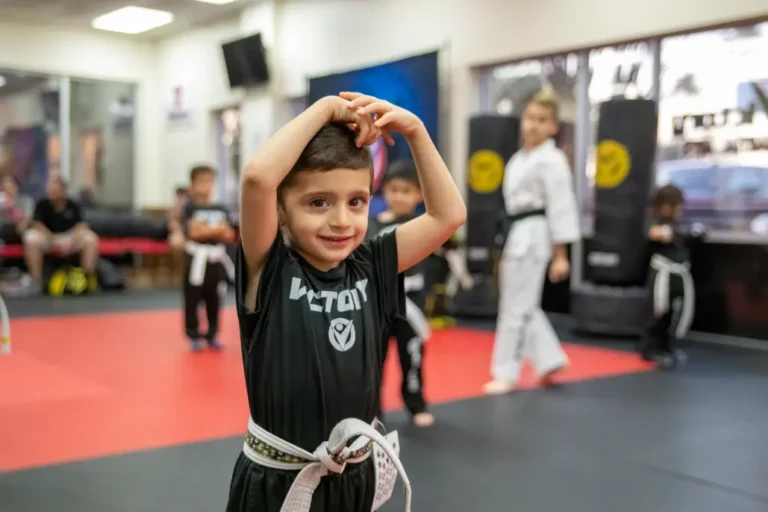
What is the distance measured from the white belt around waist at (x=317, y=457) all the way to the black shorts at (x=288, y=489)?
22 millimetres

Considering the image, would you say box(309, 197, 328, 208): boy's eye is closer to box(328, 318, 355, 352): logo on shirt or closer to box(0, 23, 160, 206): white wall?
box(328, 318, 355, 352): logo on shirt

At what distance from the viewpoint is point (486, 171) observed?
7.04 m

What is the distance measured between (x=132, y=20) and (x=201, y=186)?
7.40 metres

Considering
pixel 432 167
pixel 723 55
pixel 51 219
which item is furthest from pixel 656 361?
pixel 51 219

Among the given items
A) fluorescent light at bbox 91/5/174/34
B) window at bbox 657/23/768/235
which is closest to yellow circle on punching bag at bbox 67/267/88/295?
fluorescent light at bbox 91/5/174/34

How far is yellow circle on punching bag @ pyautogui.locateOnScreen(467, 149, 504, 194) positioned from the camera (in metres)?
7.00

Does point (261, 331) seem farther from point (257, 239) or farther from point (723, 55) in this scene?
point (723, 55)

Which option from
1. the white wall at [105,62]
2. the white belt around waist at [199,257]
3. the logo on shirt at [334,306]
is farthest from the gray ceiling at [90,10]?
the logo on shirt at [334,306]

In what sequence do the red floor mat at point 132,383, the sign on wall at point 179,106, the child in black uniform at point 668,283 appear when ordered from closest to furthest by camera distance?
the red floor mat at point 132,383 < the child in black uniform at point 668,283 < the sign on wall at point 179,106

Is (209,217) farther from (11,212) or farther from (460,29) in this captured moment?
(11,212)

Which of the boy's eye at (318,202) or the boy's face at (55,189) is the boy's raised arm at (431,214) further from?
the boy's face at (55,189)

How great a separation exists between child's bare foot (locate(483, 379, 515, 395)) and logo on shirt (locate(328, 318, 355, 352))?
9.47 feet

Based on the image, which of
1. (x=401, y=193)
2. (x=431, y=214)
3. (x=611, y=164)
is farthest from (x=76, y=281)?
(x=431, y=214)

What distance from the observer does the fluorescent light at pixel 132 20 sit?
11023 mm
